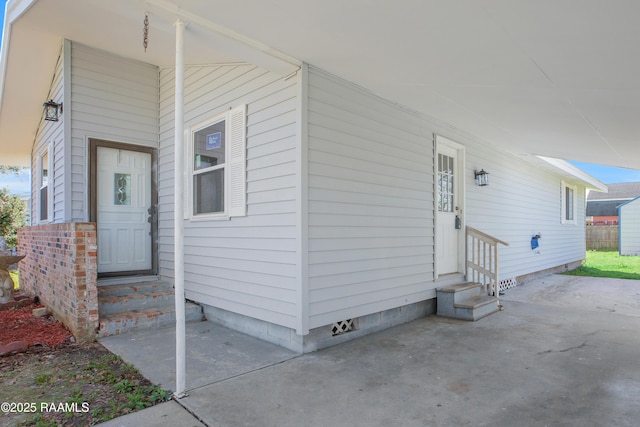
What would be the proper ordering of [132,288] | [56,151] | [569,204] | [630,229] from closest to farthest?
[132,288], [56,151], [569,204], [630,229]

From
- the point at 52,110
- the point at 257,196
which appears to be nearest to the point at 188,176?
the point at 257,196

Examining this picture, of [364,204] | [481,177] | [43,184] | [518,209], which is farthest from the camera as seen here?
[518,209]

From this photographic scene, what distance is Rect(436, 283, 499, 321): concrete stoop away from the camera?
4945 mm

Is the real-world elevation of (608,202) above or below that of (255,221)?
above

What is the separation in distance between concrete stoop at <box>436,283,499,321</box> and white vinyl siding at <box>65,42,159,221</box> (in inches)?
188

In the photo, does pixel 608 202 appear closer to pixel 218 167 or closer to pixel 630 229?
pixel 630 229

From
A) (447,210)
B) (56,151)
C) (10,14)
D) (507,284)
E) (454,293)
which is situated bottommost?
(507,284)

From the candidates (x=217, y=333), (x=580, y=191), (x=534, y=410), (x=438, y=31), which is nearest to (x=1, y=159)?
(x=217, y=333)

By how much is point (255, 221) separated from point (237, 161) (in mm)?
759

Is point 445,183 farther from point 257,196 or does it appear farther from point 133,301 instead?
point 133,301

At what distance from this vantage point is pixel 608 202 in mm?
30297

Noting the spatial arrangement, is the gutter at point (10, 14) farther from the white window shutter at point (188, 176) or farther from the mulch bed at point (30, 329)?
the mulch bed at point (30, 329)

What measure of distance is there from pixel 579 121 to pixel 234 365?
456 cm

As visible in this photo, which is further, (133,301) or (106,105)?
(106,105)
